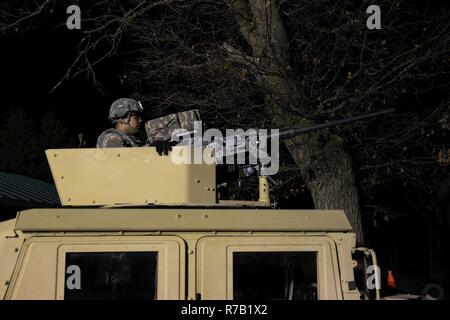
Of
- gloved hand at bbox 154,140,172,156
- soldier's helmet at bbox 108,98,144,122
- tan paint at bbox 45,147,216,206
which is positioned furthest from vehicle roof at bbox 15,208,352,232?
soldier's helmet at bbox 108,98,144,122

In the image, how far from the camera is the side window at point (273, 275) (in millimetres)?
4039

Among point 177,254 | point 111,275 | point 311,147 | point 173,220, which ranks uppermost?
point 311,147

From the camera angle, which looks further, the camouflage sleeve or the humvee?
the camouflage sleeve

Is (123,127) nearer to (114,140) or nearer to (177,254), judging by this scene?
(114,140)

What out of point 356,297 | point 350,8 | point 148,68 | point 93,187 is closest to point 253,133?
point 93,187

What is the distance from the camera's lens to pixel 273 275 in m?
4.07

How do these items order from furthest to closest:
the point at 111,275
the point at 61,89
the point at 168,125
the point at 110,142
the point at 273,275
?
the point at 61,89, the point at 168,125, the point at 110,142, the point at 273,275, the point at 111,275

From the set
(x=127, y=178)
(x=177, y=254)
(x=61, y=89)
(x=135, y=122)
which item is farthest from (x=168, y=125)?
(x=61, y=89)

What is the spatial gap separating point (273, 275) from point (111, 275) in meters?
0.99

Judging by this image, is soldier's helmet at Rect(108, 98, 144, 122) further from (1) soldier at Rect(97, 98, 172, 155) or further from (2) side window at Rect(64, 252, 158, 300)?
(2) side window at Rect(64, 252, 158, 300)

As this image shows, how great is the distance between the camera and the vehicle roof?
3914 millimetres

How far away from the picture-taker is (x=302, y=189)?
10.4 meters
